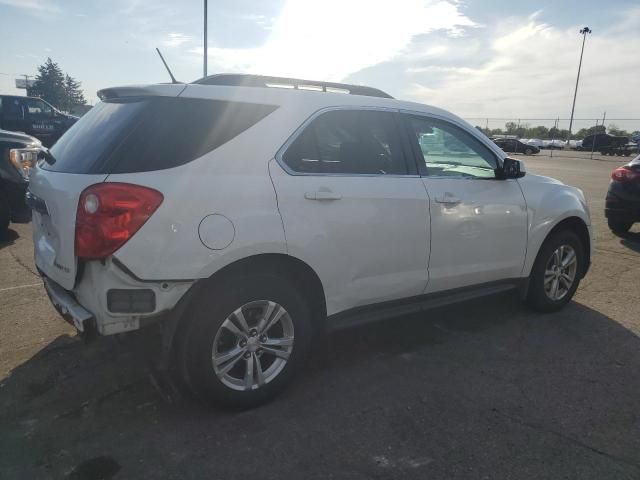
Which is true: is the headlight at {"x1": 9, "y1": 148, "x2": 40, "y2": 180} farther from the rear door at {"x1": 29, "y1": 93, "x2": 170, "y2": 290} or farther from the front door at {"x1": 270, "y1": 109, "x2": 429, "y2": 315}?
the front door at {"x1": 270, "y1": 109, "x2": 429, "y2": 315}

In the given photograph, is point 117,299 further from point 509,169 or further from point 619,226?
point 619,226

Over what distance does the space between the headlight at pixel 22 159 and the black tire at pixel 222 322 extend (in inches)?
190

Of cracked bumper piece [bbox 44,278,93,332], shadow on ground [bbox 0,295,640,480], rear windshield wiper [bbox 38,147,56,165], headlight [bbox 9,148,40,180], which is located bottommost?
shadow on ground [bbox 0,295,640,480]

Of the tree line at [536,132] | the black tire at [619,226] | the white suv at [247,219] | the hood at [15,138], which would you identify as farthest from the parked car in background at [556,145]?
the white suv at [247,219]

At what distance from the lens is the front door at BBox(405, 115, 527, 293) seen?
11.9 feet

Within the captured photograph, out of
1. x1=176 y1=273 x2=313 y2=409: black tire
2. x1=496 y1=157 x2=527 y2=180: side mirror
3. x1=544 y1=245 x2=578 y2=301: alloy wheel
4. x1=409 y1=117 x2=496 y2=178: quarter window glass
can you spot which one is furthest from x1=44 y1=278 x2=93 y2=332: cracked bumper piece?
x1=544 y1=245 x2=578 y2=301: alloy wheel

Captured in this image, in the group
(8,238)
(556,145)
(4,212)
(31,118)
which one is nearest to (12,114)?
(31,118)

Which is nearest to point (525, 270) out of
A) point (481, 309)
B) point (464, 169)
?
point (481, 309)

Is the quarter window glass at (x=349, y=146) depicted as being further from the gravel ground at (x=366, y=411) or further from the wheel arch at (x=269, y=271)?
the gravel ground at (x=366, y=411)

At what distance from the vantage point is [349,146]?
3.28 m

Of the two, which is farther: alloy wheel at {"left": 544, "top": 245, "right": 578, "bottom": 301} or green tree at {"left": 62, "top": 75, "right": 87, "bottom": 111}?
green tree at {"left": 62, "top": 75, "right": 87, "bottom": 111}

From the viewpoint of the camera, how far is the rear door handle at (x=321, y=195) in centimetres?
294

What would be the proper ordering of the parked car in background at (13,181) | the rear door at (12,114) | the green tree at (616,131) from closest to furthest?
the parked car in background at (13,181) < the rear door at (12,114) < the green tree at (616,131)

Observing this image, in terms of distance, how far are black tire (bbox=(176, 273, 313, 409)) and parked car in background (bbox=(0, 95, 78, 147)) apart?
15.3 meters
